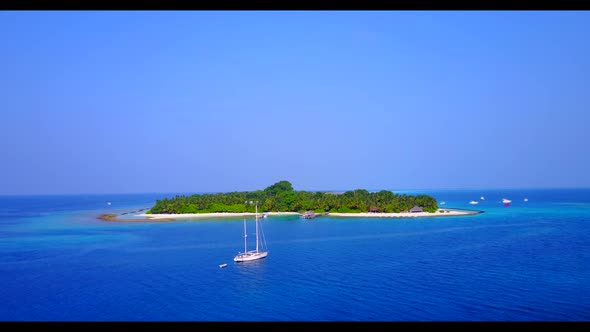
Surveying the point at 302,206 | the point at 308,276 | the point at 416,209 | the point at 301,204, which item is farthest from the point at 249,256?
the point at 301,204

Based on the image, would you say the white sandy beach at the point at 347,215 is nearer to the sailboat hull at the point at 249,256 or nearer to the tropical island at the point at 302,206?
the tropical island at the point at 302,206

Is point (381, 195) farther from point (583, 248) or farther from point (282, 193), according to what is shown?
point (583, 248)

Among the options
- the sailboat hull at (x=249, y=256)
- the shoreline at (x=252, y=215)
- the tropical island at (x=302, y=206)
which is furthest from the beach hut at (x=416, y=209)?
the sailboat hull at (x=249, y=256)

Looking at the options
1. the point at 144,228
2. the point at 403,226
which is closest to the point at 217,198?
the point at 144,228

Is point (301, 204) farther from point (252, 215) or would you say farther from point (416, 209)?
point (416, 209)

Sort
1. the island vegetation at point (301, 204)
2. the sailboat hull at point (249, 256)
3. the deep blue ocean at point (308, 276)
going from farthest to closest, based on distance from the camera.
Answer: the island vegetation at point (301, 204), the sailboat hull at point (249, 256), the deep blue ocean at point (308, 276)
